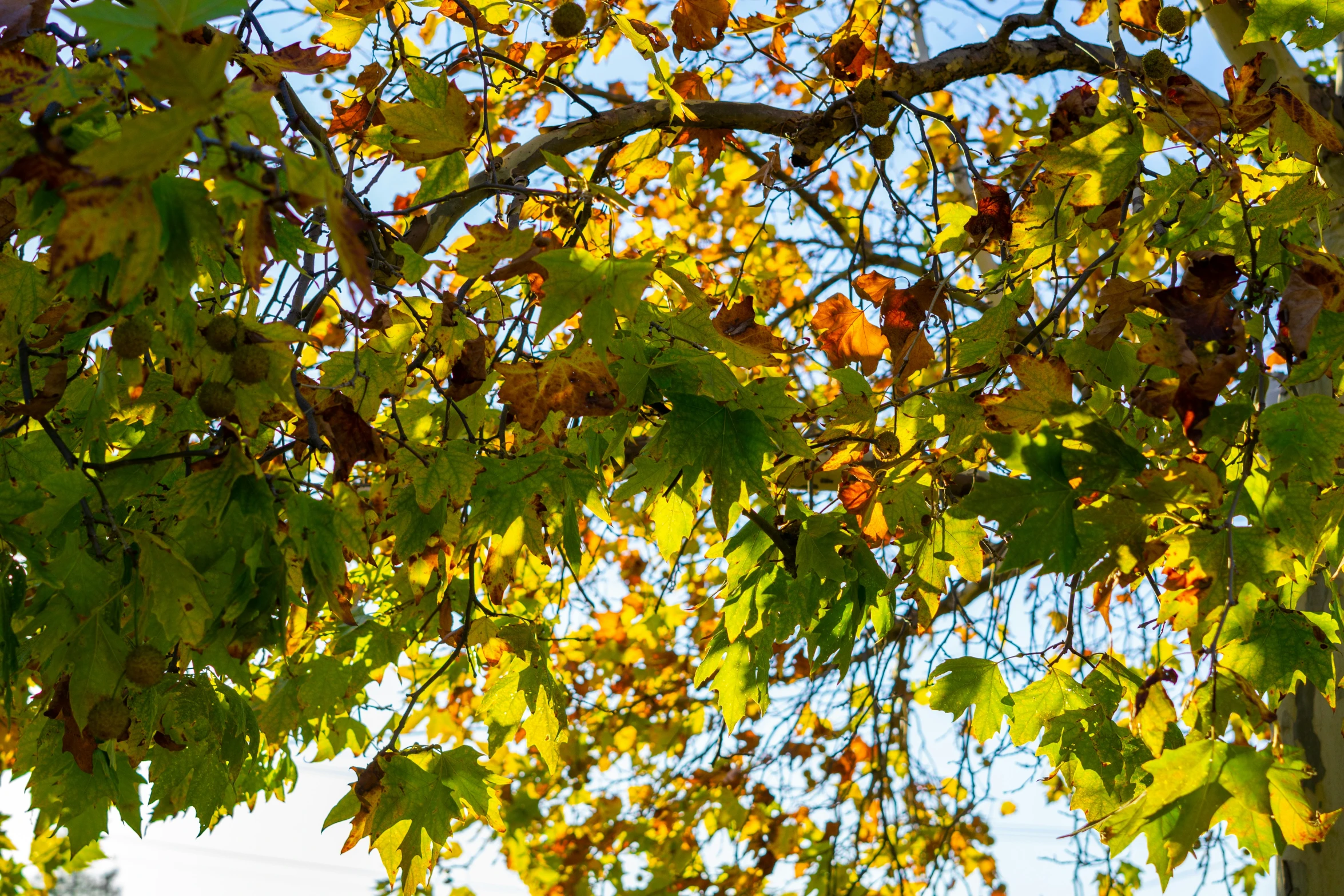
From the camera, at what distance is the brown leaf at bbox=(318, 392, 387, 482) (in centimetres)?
156

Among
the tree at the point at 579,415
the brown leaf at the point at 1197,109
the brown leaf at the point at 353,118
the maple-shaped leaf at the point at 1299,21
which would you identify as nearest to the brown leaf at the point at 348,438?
the tree at the point at 579,415

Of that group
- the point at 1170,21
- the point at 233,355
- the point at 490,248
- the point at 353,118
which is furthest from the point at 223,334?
the point at 1170,21

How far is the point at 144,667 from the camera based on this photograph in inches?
63.8

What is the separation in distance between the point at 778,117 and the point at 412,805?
1.74 metres

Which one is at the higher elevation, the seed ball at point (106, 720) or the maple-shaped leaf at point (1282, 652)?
the maple-shaped leaf at point (1282, 652)

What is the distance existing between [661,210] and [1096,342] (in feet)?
12.4

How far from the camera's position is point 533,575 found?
10.5ft

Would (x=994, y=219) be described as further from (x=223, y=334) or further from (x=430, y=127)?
(x=223, y=334)

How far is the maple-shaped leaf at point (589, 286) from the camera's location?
49.2 inches

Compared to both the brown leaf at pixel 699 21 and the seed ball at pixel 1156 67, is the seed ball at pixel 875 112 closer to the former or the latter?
the brown leaf at pixel 699 21

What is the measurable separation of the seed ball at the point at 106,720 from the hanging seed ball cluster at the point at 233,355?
0.60 meters

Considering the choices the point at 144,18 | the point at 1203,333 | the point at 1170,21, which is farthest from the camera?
the point at 1170,21

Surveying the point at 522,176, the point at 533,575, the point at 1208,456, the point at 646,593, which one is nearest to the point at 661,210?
the point at 646,593

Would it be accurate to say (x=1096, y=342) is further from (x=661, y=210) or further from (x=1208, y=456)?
(x=661, y=210)
